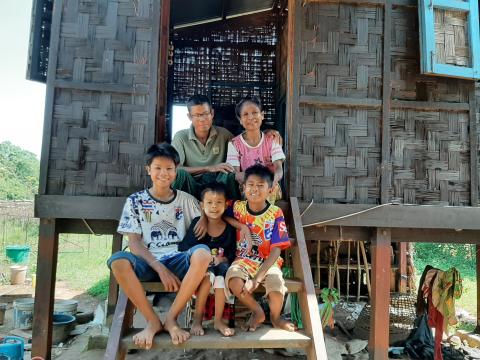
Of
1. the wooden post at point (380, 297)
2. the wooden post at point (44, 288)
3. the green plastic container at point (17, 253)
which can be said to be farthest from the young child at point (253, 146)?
the green plastic container at point (17, 253)

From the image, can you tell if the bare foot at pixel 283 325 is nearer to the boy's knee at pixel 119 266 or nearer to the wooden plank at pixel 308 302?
the wooden plank at pixel 308 302

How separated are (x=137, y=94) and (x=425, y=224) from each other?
2.69 meters

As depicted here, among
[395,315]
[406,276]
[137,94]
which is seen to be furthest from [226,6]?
[406,276]

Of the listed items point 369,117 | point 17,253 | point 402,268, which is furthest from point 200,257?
point 17,253

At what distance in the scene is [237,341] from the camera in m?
2.10

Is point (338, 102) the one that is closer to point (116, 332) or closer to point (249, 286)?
point (249, 286)

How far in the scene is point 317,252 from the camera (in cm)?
736

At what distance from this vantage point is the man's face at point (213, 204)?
253 cm

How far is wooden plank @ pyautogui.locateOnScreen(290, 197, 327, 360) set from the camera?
84.9 inches

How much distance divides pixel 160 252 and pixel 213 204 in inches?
17.6

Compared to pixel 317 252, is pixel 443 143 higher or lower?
higher

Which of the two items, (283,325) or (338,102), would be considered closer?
(283,325)

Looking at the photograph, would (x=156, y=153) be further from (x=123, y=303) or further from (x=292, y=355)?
(x=292, y=355)

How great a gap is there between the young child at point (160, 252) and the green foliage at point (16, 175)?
80.7 ft
